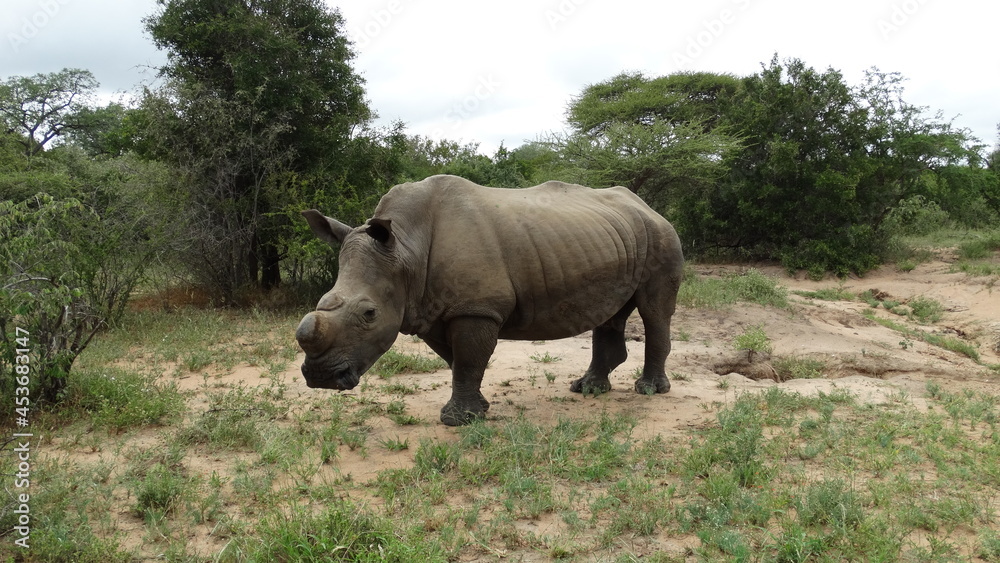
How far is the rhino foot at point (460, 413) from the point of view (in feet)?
16.7

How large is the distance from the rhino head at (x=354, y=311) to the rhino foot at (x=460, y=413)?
0.90 metres

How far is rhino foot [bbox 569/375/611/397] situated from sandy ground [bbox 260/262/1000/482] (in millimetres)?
94

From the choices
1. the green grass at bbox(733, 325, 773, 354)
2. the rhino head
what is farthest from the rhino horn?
the green grass at bbox(733, 325, 773, 354)

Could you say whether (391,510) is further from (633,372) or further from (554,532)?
Result: (633,372)

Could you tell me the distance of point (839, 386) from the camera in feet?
21.5

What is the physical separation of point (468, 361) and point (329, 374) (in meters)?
1.14

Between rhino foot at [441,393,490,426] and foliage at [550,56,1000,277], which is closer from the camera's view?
rhino foot at [441,393,490,426]

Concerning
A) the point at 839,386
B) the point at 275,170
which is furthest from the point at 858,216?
the point at 275,170

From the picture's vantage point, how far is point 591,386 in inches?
249

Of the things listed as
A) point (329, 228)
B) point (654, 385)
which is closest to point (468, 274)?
point (329, 228)

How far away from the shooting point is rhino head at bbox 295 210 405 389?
4152 mm

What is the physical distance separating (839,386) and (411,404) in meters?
4.19

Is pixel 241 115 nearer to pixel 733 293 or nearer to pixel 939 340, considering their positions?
pixel 733 293

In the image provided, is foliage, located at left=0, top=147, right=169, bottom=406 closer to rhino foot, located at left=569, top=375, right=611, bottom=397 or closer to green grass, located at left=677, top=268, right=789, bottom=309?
rhino foot, located at left=569, top=375, right=611, bottom=397
